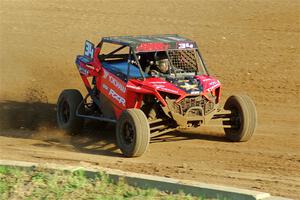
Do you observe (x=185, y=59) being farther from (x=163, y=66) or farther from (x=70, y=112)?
(x=70, y=112)

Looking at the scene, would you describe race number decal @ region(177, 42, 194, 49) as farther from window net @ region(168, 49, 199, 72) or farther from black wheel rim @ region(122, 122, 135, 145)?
black wheel rim @ region(122, 122, 135, 145)

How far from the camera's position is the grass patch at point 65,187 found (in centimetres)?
743

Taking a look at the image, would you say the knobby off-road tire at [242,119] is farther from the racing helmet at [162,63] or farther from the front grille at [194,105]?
the racing helmet at [162,63]

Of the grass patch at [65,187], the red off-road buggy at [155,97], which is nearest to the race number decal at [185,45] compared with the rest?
the red off-road buggy at [155,97]

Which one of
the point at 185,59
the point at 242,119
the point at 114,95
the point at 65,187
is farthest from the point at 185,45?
the point at 65,187

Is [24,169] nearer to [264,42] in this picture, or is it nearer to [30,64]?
[30,64]

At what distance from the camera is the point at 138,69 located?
35.1ft

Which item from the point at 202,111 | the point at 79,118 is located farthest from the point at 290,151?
the point at 79,118

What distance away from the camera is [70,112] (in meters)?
11.5

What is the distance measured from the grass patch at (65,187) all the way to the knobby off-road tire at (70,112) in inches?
126

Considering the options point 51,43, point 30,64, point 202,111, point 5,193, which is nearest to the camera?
point 5,193

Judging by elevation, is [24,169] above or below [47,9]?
below

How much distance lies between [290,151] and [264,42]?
8.24m

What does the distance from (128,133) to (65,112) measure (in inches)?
85.1
